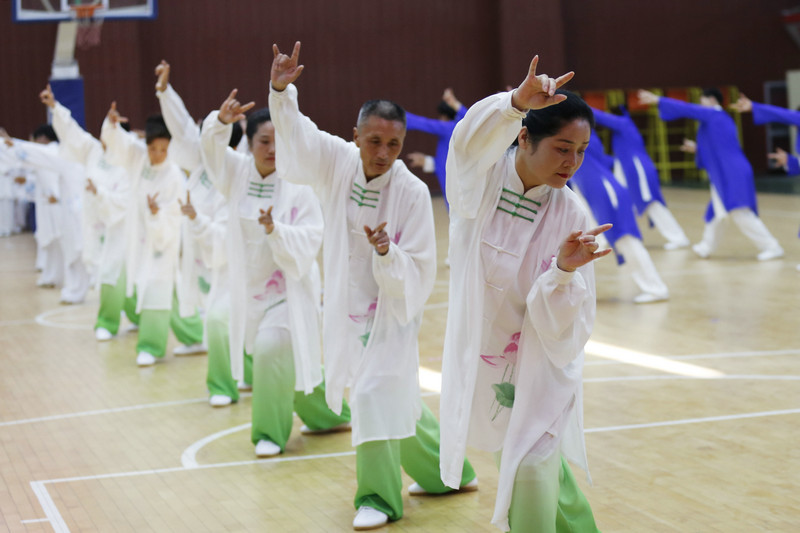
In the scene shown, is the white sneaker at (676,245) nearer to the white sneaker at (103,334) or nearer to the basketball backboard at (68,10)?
the basketball backboard at (68,10)

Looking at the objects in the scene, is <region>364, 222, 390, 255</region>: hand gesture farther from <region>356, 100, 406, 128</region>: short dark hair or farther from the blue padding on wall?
the blue padding on wall

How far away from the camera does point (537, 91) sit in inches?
128

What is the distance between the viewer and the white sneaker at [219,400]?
7219 millimetres

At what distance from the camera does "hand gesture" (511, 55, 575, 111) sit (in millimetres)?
3229

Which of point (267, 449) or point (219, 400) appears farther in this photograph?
point (219, 400)

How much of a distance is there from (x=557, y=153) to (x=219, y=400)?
4.28 meters

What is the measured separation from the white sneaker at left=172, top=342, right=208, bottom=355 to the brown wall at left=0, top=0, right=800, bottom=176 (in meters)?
13.1

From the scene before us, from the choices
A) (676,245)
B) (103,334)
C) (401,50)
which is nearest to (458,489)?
(103,334)

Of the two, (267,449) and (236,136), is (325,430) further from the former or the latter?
(236,136)

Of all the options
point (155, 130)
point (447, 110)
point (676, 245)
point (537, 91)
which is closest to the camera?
point (537, 91)

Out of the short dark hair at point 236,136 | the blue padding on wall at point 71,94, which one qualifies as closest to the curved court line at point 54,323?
the blue padding on wall at point 71,94

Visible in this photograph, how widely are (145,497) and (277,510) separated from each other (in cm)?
74

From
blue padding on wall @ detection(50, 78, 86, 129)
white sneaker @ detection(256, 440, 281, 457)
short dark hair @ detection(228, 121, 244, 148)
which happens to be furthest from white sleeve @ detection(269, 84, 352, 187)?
blue padding on wall @ detection(50, 78, 86, 129)

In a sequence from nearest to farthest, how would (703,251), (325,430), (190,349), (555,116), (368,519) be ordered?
1. (555,116)
2. (368,519)
3. (325,430)
4. (190,349)
5. (703,251)
